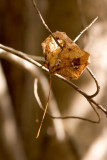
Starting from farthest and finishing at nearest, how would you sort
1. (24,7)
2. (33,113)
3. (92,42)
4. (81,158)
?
(24,7)
(33,113)
(81,158)
(92,42)

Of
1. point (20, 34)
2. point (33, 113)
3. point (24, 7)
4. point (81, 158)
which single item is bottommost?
point (81, 158)

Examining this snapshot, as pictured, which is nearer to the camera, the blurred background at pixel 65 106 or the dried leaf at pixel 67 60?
the dried leaf at pixel 67 60

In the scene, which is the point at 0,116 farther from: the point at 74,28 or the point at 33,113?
the point at 74,28

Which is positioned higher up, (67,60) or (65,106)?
(67,60)


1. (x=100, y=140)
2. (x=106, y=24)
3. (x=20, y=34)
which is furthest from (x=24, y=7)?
(x=100, y=140)

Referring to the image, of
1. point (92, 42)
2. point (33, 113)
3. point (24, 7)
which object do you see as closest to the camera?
point (92, 42)

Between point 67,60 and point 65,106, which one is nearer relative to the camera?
point 67,60

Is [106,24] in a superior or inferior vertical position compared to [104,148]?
superior

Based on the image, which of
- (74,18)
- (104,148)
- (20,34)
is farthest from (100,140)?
(20,34)

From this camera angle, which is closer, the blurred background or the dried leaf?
the dried leaf

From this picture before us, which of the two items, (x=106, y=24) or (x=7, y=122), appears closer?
(x=106, y=24)
